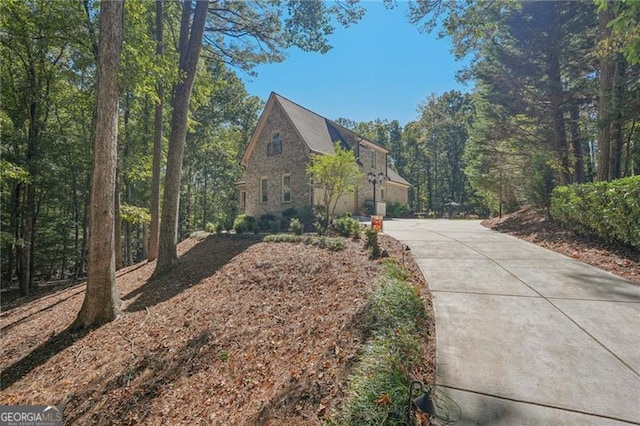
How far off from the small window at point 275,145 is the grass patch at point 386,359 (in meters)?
13.6

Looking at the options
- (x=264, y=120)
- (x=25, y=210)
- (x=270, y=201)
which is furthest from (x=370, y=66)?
(x=25, y=210)

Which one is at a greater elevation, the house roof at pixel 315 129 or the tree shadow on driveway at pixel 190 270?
the house roof at pixel 315 129

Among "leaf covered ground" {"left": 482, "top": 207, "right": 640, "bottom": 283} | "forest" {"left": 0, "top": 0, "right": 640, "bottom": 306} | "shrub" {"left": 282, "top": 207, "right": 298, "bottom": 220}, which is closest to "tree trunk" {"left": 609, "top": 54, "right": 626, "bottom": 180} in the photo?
"forest" {"left": 0, "top": 0, "right": 640, "bottom": 306}

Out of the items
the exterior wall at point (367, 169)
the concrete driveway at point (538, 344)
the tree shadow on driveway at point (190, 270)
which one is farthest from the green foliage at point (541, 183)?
the tree shadow on driveway at point (190, 270)

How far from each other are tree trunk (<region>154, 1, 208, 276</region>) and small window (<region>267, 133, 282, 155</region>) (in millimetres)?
8614

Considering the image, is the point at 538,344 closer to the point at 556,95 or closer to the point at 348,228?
the point at 348,228

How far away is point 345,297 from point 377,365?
180 centimetres

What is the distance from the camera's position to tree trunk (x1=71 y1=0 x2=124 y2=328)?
190 inches

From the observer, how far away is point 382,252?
248 inches

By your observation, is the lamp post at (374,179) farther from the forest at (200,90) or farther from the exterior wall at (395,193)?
the forest at (200,90)

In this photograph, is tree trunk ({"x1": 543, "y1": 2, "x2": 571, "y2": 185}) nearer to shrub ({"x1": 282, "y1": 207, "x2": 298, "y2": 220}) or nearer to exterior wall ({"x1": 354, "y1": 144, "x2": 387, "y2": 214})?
exterior wall ({"x1": 354, "y1": 144, "x2": 387, "y2": 214})

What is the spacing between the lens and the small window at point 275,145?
54.0ft

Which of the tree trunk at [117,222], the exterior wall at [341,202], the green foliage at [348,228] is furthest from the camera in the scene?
the exterior wall at [341,202]

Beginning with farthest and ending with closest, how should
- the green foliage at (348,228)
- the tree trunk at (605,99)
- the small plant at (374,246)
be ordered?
the green foliage at (348,228) < the tree trunk at (605,99) < the small plant at (374,246)
